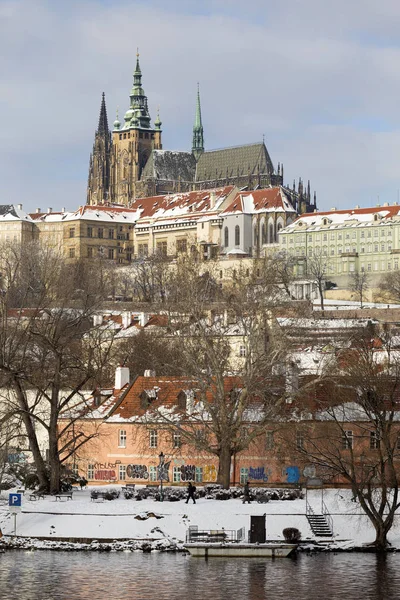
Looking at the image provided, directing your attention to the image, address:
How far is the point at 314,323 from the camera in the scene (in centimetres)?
10938

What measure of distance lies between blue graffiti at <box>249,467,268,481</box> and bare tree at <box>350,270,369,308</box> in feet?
313

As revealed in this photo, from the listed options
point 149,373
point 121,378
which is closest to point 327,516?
point 121,378

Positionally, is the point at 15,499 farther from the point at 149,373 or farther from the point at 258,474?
the point at 149,373

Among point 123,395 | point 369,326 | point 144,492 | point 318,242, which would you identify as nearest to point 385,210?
point 318,242

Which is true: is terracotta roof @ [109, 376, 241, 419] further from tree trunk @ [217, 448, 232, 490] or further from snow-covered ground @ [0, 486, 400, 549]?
snow-covered ground @ [0, 486, 400, 549]

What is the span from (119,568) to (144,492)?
942cm

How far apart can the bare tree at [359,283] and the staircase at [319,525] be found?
106 meters

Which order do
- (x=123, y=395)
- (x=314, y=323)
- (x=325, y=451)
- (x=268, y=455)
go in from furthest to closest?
(x=314, y=323) < (x=123, y=395) < (x=268, y=455) < (x=325, y=451)

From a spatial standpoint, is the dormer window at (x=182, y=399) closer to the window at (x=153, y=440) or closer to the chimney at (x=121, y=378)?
the window at (x=153, y=440)

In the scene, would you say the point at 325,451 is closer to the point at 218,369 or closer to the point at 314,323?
the point at 218,369

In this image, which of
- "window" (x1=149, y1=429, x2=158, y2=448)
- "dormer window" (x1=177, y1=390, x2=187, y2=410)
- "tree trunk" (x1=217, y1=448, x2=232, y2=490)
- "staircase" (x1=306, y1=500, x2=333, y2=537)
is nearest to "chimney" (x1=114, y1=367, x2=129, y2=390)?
"dormer window" (x1=177, y1=390, x2=187, y2=410)

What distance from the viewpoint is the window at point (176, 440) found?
→ 61.8 metres

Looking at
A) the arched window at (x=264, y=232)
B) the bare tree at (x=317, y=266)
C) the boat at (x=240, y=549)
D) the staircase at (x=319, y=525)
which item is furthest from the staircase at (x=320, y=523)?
the arched window at (x=264, y=232)

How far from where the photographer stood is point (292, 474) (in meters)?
63.4
